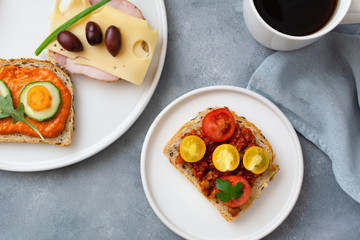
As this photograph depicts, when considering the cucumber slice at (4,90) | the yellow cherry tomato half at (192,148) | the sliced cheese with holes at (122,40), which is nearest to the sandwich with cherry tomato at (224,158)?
the yellow cherry tomato half at (192,148)

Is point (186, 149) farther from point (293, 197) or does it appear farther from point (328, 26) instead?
point (328, 26)

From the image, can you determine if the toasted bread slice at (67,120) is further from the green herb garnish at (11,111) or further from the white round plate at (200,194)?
the white round plate at (200,194)

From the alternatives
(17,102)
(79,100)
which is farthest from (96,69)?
(17,102)

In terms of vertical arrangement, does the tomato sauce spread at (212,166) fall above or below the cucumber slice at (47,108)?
below

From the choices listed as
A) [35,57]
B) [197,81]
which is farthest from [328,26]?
[35,57]

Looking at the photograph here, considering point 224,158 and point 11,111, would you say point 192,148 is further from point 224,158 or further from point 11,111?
point 11,111
